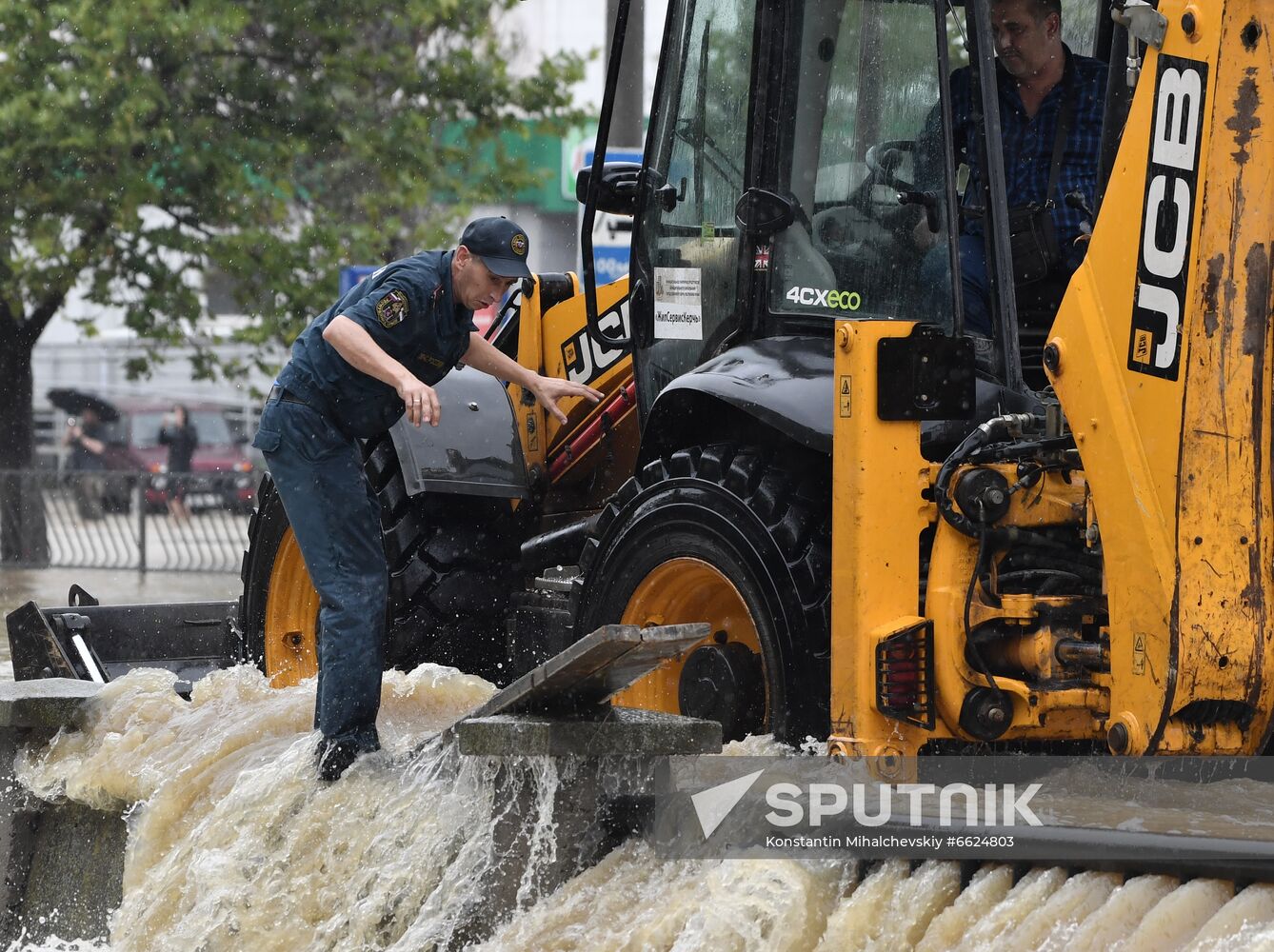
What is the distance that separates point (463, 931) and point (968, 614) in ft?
4.71

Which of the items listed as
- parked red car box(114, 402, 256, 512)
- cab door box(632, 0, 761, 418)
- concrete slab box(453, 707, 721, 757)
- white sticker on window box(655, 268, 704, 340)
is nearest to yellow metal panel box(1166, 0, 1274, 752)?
concrete slab box(453, 707, 721, 757)

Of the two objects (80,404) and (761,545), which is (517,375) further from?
(80,404)

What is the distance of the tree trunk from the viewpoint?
17359 mm

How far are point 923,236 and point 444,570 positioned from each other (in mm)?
2382

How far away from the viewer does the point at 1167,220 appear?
3.82 m

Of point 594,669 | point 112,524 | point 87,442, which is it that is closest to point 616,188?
point 594,669

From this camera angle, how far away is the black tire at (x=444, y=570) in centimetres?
623

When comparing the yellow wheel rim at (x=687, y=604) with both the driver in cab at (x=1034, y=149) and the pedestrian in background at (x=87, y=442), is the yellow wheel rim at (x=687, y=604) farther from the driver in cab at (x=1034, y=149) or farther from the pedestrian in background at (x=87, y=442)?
the pedestrian in background at (x=87, y=442)

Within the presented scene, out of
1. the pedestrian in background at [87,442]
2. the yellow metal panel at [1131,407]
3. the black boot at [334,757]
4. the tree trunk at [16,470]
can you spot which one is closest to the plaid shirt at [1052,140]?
the yellow metal panel at [1131,407]

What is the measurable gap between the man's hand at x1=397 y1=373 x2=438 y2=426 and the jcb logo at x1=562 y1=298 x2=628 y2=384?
1613 mm

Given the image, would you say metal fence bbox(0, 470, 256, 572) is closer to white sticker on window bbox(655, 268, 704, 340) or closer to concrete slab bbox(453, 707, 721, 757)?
white sticker on window bbox(655, 268, 704, 340)

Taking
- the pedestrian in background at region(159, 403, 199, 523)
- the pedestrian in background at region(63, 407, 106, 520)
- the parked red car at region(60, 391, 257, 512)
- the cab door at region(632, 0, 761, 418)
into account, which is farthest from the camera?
the parked red car at region(60, 391, 257, 512)

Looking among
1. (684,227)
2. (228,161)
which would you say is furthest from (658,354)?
(228,161)

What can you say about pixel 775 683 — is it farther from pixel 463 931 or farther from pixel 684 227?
pixel 684 227
